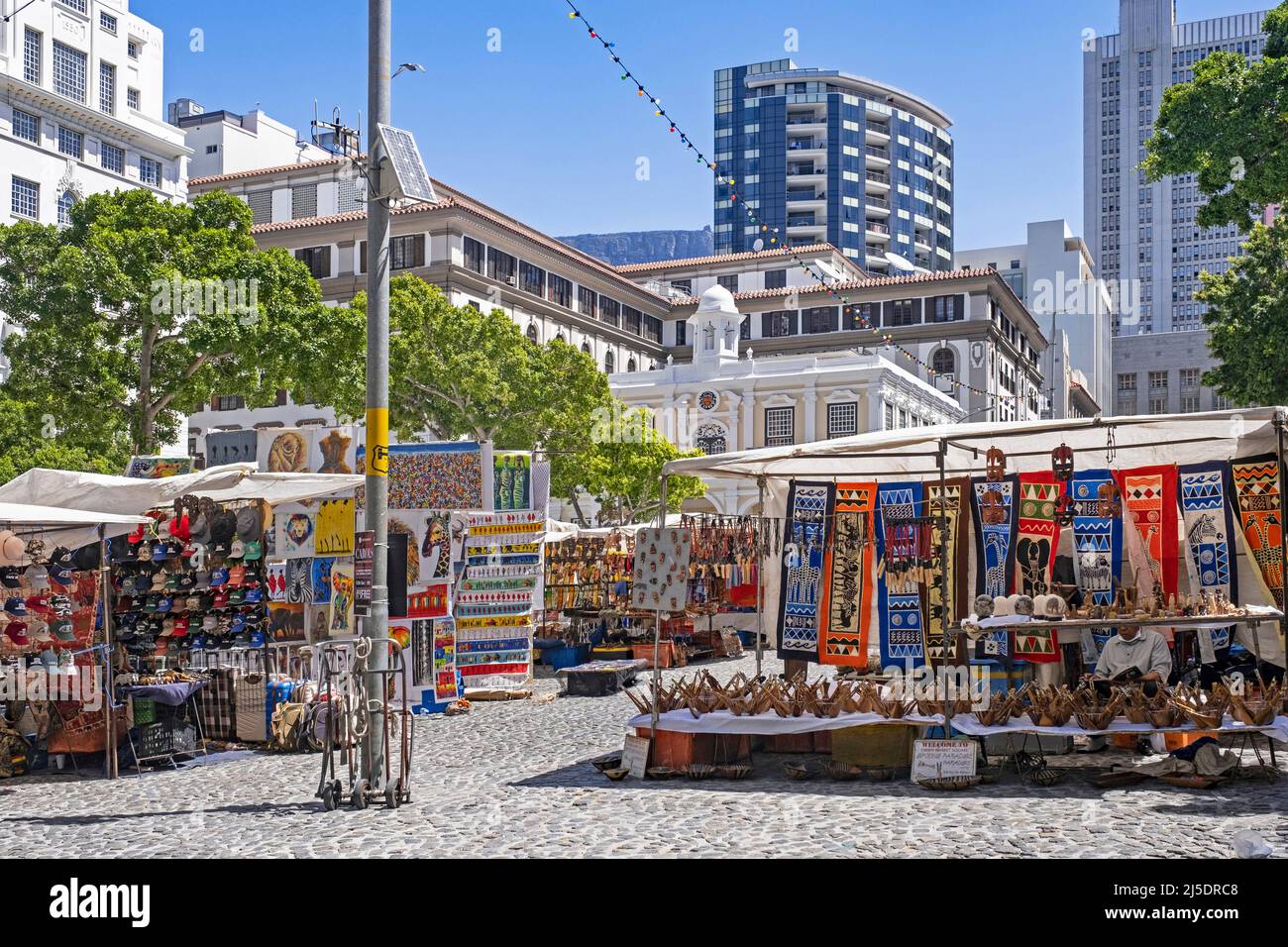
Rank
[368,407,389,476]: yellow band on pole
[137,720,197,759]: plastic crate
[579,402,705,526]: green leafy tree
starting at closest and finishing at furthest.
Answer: [368,407,389,476]: yellow band on pole
[137,720,197,759]: plastic crate
[579,402,705,526]: green leafy tree

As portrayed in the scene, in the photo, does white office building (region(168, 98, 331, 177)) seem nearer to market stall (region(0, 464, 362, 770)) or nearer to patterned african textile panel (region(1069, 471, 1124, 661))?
market stall (region(0, 464, 362, 770))

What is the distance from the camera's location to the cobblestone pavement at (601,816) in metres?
8.31

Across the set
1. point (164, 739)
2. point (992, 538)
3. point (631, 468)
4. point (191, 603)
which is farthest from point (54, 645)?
point (631, 468)

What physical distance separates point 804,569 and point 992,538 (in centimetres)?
185

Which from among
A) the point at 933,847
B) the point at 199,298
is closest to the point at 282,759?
the point at 933,847

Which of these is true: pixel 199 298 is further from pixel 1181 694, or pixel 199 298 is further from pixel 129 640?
pixel 1181 694

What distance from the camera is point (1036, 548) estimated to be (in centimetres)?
1247

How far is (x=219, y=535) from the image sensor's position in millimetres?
13547

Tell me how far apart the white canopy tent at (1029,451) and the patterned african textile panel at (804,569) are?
1.43 ft

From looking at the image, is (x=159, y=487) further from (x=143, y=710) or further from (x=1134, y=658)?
(x=1134, y=658)

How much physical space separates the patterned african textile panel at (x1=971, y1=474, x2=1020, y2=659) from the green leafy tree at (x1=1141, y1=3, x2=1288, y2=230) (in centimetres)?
703

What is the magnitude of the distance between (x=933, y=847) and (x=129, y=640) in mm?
8705

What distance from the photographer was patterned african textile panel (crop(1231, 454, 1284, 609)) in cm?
1158

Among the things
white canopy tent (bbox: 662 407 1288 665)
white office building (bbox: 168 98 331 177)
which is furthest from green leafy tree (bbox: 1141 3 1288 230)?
white office building (bbox: 168 98 331 177)
